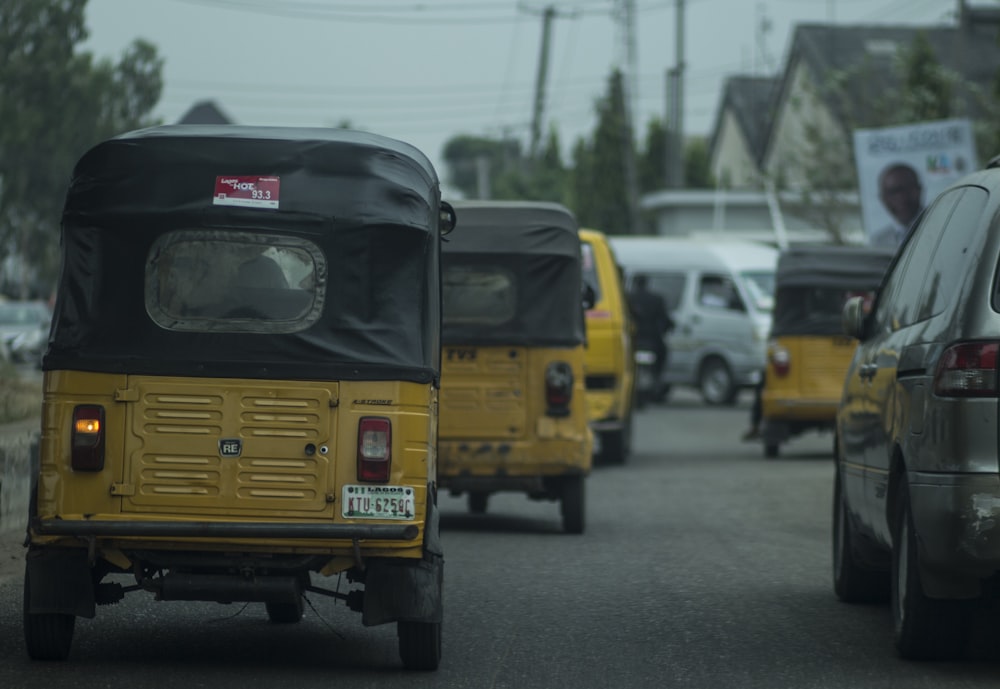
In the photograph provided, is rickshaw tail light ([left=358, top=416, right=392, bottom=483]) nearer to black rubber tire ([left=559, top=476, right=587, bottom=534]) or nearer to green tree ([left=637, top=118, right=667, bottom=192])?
black rubber tire ([left=559, top=476, right=587, bottom=534])

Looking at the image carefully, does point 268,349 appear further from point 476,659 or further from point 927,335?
point 927,335

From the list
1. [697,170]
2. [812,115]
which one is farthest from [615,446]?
[697,170]

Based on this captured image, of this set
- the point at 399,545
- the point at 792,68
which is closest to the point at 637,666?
the point at 399,545

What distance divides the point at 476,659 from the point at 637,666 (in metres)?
0.68

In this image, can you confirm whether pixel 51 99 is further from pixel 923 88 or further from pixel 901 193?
pixel 923 88

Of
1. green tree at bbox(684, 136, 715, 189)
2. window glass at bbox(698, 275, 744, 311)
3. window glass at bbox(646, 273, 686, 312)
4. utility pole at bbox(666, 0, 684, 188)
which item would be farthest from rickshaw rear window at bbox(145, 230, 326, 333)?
green tree at bbox(684, 136, 715, 189)

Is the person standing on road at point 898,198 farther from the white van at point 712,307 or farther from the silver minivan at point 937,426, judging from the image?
the silver minivan at point 937,426

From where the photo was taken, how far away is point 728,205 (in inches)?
2376

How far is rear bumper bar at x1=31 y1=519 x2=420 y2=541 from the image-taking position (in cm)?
707

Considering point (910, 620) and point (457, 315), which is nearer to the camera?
point (910, 620)

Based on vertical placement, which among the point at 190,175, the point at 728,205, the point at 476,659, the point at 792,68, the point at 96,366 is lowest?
the point at 476,659

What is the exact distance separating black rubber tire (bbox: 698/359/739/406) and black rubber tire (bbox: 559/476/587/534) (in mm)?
18458

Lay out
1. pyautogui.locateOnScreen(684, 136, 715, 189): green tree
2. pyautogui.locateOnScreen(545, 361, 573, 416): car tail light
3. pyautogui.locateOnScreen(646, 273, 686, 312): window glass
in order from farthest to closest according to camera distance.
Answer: pyautogui.locateOnScreen(684, 136, 715, 189): green tree, pyautogui.locateOnScreen(646, 273, 686, 312): window glass, pyautogui.locateOnScreen(545, 361, 573, 416): car tail light

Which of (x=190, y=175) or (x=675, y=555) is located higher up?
(x=190, y=175)
